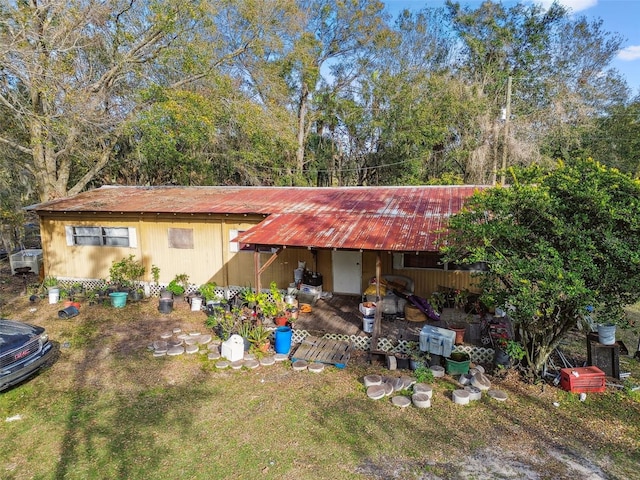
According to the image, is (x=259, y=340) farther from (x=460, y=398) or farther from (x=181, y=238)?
(x=181, y=238)

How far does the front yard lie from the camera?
5.21 metres

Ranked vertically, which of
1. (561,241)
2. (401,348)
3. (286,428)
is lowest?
(286,428)

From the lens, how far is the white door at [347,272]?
1162cm

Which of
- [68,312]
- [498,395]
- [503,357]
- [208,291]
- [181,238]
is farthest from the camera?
[181,238]

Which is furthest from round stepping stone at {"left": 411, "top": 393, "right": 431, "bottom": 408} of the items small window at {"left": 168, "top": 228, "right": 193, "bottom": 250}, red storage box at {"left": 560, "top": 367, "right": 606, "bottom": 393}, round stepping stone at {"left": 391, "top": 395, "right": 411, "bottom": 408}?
small window at {"left": 168, "top": 228, "right": 193, "bottom": 250}

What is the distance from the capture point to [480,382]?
7211 millimetres

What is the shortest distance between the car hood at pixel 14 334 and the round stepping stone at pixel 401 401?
22.5ft

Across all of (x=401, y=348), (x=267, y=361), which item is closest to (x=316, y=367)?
(x=267, y=361)

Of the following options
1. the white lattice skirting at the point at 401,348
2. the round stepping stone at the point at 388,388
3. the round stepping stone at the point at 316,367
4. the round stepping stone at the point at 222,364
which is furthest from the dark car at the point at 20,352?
the round stepping stone at the point at 388,388

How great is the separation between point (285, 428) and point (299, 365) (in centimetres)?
207

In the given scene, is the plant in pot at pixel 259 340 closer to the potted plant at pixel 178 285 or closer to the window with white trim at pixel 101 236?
the potted plant at pixel 178 285

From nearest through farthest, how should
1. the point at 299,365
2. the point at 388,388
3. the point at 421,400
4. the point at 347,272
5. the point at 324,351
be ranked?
the point at 421,400 < the point at 388,388 < the point at 299,365 < the point at 324,351 < the point at 347,272

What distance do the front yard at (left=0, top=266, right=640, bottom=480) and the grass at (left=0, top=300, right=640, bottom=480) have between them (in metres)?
0.02

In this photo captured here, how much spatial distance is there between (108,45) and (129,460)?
16.6m
